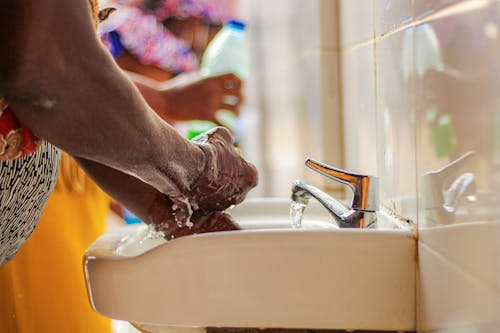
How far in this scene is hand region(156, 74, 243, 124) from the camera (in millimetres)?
999

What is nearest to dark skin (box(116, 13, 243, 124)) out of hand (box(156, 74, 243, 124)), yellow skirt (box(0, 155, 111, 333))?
hand (box(156, 74, 243, 124))

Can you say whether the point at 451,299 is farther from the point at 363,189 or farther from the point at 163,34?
the point at 163,34

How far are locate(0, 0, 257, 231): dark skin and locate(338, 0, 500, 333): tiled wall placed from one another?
21 cm

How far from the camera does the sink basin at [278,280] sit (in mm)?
512

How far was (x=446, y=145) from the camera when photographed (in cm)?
47

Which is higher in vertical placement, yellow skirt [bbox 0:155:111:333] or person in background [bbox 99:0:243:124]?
person in background [bbox 99:0:243:124]

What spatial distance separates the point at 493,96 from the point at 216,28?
1293 mm

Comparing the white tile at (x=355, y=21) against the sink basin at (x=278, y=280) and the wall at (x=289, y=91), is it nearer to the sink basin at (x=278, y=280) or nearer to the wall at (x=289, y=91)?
the wall at (x=289, y=91)

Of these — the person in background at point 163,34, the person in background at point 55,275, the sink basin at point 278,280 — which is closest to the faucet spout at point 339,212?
the sink basin at point 278,280

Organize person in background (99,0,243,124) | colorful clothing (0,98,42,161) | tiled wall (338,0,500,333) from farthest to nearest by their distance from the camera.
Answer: person in background (99,0,243,124) < colorful clothing (0,98,42,161) < tiled wall (338,0,500,333)

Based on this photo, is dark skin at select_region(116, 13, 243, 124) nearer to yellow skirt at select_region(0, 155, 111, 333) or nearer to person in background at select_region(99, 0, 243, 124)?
yellow skirt at select_region(0, 155, 111, 333)

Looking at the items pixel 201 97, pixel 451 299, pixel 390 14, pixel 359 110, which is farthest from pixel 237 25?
pixel 451 299

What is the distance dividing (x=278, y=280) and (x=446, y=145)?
175 millimetres

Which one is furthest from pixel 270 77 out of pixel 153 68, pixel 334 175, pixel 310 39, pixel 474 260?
pixel 474 260
